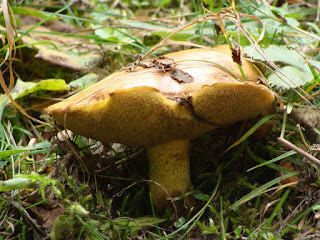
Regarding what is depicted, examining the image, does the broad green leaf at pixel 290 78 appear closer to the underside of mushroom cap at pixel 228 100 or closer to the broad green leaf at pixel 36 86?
the underside of mushroom cap at pixel 228 100

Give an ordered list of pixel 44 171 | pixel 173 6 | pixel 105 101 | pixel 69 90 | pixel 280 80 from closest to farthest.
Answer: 1. pixel 105 101
2. pixel 280 80
3. pixel 44 171
4. pixel 69 90
5. pixel 173 6

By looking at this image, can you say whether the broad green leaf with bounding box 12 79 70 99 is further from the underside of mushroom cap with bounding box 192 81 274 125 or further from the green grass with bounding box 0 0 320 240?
the underside of mushroom cap with bounding box 192 81 274 125

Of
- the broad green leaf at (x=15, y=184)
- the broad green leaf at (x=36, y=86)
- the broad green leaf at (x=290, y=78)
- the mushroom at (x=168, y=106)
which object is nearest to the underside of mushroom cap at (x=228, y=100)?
the mushroom at (x=168, y=106)

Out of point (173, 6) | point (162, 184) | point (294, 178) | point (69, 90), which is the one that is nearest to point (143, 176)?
point (162, 184)

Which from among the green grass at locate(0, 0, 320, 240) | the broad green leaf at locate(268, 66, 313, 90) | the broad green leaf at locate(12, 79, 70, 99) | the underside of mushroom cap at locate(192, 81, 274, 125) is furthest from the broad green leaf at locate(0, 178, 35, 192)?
the broad green leaf at locate(268, 66, 313, 90)

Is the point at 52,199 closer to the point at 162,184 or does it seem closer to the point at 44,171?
the point at 44,171

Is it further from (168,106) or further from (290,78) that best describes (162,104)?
(290,78)

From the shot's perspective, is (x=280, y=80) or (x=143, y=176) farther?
(x=143, y=176)
